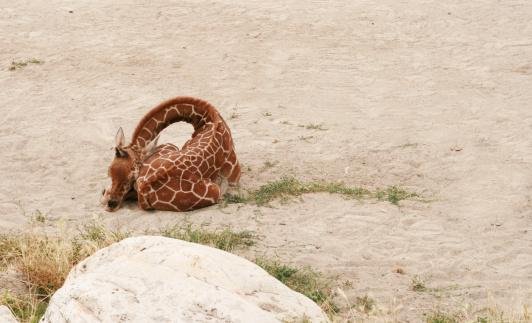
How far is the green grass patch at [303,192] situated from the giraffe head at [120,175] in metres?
0.94

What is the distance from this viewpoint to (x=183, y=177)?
7.45m

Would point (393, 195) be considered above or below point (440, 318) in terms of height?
below

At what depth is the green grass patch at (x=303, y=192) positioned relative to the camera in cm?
763

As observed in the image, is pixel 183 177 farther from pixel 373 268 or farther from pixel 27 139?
pixel 27 139

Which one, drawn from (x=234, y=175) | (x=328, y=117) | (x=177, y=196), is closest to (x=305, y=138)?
(x=328, y=117)

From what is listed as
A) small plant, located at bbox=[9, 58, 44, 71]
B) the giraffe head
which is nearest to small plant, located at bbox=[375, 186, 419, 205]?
the giraffe head

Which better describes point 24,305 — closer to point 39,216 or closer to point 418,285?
point 39,216

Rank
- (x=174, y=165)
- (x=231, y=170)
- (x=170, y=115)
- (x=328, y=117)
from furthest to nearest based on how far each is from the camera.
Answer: (x=328, y=117) → (x=170, y=115) → (x=231, y=170) → (x=174, y=165)

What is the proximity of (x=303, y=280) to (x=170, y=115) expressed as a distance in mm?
2801

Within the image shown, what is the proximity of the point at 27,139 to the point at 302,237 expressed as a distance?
400 cm

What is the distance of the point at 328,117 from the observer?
986cm

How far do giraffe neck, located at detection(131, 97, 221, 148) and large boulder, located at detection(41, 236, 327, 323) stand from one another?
11.9 ft

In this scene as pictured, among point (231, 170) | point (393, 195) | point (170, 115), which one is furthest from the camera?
point (170, 115)

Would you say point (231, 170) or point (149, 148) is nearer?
point (149, 148)
